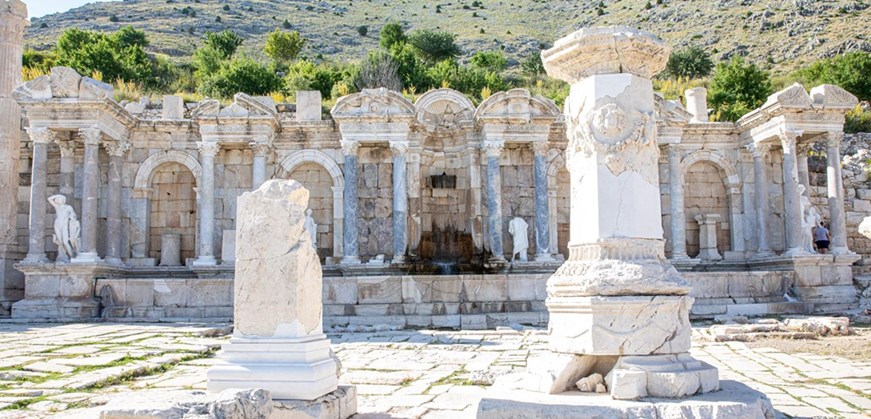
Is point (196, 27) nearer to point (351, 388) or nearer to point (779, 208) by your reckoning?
point (779, 208)

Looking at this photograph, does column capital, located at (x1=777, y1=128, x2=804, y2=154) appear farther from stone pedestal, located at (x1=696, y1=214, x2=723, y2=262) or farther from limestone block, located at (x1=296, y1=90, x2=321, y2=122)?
limestone block, located at (x1=296, y1=90, x2=321, y2=122)

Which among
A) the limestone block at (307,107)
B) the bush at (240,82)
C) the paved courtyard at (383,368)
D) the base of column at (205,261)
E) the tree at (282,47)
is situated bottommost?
the paved courtyard at (383,368)

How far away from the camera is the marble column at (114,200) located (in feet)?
60.8

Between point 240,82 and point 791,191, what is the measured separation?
25.0 meters

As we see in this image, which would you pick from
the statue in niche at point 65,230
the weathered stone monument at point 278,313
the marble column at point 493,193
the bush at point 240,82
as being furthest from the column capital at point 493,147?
the bush at point 240,82

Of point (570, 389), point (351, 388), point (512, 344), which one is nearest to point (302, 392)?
point (351, 388)

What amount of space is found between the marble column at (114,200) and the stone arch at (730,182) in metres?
15.3

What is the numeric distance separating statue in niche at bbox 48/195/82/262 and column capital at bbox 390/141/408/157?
7878 millimetres

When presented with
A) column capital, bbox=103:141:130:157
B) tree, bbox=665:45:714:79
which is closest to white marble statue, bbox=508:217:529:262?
column capital, bbox=103:141:130:157

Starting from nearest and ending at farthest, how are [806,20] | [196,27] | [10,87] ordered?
[10,87] → [806,20] → [196,27]

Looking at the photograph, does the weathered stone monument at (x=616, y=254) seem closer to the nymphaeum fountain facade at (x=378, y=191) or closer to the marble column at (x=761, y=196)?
the nymphaeum fountain facade at (x=378, y=191)

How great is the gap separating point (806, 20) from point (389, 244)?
44880mm

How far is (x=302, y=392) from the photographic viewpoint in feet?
17.5

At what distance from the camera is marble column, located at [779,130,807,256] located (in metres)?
18.4
